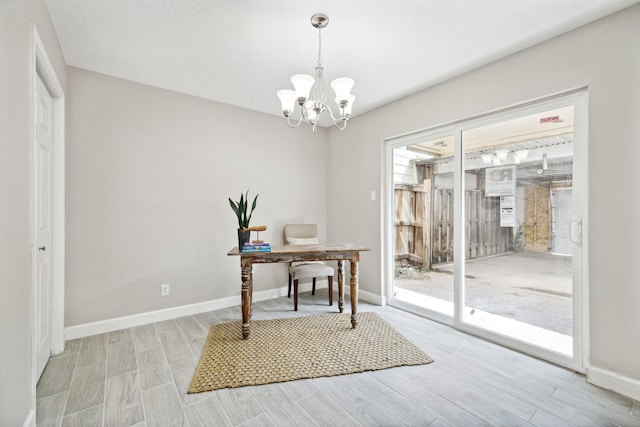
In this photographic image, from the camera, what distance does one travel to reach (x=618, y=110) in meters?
1.78

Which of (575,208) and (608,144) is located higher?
(608,144)

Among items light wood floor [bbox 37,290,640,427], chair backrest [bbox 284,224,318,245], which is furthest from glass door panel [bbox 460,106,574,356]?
chair backrest [bbox 284,224,318,245]

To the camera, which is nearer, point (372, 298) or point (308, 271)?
point (308, 271)

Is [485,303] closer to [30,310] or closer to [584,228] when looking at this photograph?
[584,228]

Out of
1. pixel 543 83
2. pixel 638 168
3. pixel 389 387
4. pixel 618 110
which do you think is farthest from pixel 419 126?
pixel 389 387

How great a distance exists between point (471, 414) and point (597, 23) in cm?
258

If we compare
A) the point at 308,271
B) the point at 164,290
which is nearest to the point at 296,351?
the point at 308,271

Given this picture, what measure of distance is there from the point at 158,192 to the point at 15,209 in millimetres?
1657

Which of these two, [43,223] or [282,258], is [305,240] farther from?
[43,223]

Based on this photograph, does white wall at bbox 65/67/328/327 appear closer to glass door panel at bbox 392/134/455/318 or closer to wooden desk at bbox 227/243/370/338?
wooden desk at bbox 227/243/370/338

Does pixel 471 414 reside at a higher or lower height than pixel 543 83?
lower

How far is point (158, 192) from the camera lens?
9.53ft

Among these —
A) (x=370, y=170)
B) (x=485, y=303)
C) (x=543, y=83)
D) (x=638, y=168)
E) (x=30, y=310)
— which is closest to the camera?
(x=30, y=310)

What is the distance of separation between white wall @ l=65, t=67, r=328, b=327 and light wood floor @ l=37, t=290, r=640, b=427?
2.14 ft
